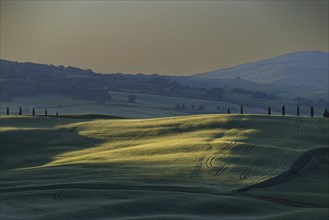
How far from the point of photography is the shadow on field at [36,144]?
376 feet

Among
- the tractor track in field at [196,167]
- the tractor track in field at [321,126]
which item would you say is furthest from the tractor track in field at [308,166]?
the tractor track in field at [321,126]

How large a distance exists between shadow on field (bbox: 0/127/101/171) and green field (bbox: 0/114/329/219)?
15 centimetres

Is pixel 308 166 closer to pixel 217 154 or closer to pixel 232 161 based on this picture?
pixel 232 161

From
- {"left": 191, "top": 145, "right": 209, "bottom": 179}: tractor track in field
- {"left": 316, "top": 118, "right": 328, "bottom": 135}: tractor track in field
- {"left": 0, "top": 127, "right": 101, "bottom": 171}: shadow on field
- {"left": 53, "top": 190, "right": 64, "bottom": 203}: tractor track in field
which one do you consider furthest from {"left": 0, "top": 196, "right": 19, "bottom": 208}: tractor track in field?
{"left": 316, "top": 118, "right": 328, "bottom": 135}: tractor track in field

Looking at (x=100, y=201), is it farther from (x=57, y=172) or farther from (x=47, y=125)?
(x=47, y=125)

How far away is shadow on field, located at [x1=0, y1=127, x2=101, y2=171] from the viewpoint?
114562 mm

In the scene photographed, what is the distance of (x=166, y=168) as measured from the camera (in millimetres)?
96188

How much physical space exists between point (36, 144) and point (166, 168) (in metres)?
36.2

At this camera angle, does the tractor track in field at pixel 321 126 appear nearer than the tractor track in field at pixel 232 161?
No

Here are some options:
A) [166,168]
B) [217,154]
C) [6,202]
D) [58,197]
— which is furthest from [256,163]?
[6,202]

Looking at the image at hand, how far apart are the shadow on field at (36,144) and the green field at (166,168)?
0.15 m

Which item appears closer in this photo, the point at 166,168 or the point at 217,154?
the point at 166,168

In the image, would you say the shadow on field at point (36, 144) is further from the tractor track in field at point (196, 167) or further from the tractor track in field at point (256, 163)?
the tractor track in field at point (256, 163)

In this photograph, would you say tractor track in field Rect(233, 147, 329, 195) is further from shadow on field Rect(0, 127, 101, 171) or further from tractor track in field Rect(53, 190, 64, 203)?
shadow on field Rect(0, 127, 101, 171)
